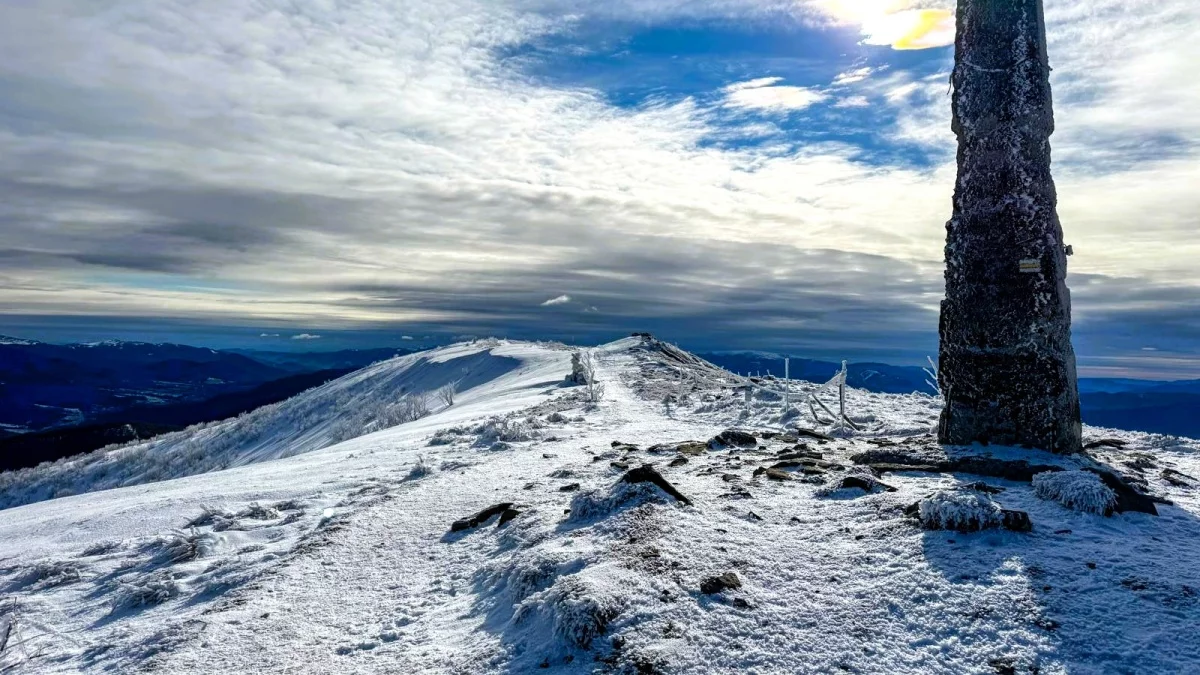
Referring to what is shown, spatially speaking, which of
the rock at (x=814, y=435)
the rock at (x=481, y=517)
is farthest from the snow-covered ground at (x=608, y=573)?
the rock at (x=814, y=435)

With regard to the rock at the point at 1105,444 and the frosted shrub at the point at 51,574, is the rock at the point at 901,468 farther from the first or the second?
the frosted shrub at the point at 51,574

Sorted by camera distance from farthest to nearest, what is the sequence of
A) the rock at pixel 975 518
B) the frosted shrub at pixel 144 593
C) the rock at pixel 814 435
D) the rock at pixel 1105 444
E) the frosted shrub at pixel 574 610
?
the rock at pixel 814 435, the rock at pixel 1105 444, the frosted shrub at pixel 144 593, the rock at pixel 975 518, the frosted shrub at pixel 574 610

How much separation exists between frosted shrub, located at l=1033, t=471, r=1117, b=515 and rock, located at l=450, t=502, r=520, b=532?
4820 millimetres

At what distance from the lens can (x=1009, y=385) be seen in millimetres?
8062

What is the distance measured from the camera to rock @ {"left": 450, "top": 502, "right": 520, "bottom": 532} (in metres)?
6.82

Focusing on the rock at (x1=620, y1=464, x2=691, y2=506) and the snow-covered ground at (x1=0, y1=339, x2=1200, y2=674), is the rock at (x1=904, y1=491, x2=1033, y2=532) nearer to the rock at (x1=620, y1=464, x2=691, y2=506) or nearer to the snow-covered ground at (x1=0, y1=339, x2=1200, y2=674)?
the snow-covered ground at (x1=0, y1=339, x2=1200, y2=674)

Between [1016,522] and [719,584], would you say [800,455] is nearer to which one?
[1016,522]

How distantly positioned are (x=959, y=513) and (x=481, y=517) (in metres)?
4.35

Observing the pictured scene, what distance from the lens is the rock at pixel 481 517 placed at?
6.82 meters

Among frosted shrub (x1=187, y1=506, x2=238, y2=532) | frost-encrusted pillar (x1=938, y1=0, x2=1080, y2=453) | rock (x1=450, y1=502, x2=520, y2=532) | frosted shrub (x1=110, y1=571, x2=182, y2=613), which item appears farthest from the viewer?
frost-encrusted pillar (x1=938, y1=0, x2=1080, y2=453)

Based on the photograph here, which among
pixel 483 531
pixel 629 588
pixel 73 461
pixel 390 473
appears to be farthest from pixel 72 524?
pixel 73 461

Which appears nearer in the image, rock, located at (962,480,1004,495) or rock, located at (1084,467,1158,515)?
rock, located at (1084,467,1158,515)

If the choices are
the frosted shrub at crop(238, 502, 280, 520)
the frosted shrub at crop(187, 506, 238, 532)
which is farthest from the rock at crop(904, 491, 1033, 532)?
the frosted shrub at crop(187, 506, 238, 532)

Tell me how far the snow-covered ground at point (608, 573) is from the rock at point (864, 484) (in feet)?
0.43
